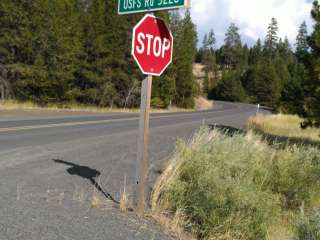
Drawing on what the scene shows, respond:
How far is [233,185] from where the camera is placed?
618cm

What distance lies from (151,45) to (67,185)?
286 centimetres

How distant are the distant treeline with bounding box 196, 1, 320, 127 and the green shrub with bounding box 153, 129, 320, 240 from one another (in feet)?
19.6

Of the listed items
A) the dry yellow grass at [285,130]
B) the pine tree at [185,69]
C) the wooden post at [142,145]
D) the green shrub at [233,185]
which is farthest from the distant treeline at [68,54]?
the wooden post at [142,145]

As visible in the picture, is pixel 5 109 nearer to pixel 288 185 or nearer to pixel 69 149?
pixel 69 149

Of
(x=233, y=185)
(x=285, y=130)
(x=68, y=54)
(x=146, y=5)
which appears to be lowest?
(x=285, y=130)

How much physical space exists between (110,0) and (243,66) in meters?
94.1

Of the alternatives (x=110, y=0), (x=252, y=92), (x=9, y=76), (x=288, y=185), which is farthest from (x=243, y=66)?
(x=288, y=185)

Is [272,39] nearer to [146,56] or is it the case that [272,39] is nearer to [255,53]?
[255,53]

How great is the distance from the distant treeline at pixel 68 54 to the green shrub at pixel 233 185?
79.3 feet

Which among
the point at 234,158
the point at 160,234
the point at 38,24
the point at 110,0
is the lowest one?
the point at 160,234

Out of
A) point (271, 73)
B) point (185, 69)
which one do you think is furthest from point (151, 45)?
point (271, 73)

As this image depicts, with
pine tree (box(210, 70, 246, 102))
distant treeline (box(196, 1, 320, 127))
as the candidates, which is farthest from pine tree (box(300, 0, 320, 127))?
pine tree (box(210, 70, 246, 102))

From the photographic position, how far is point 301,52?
51.9 ft

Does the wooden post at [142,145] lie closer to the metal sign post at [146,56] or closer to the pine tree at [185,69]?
the metal sign post at [146,56]
